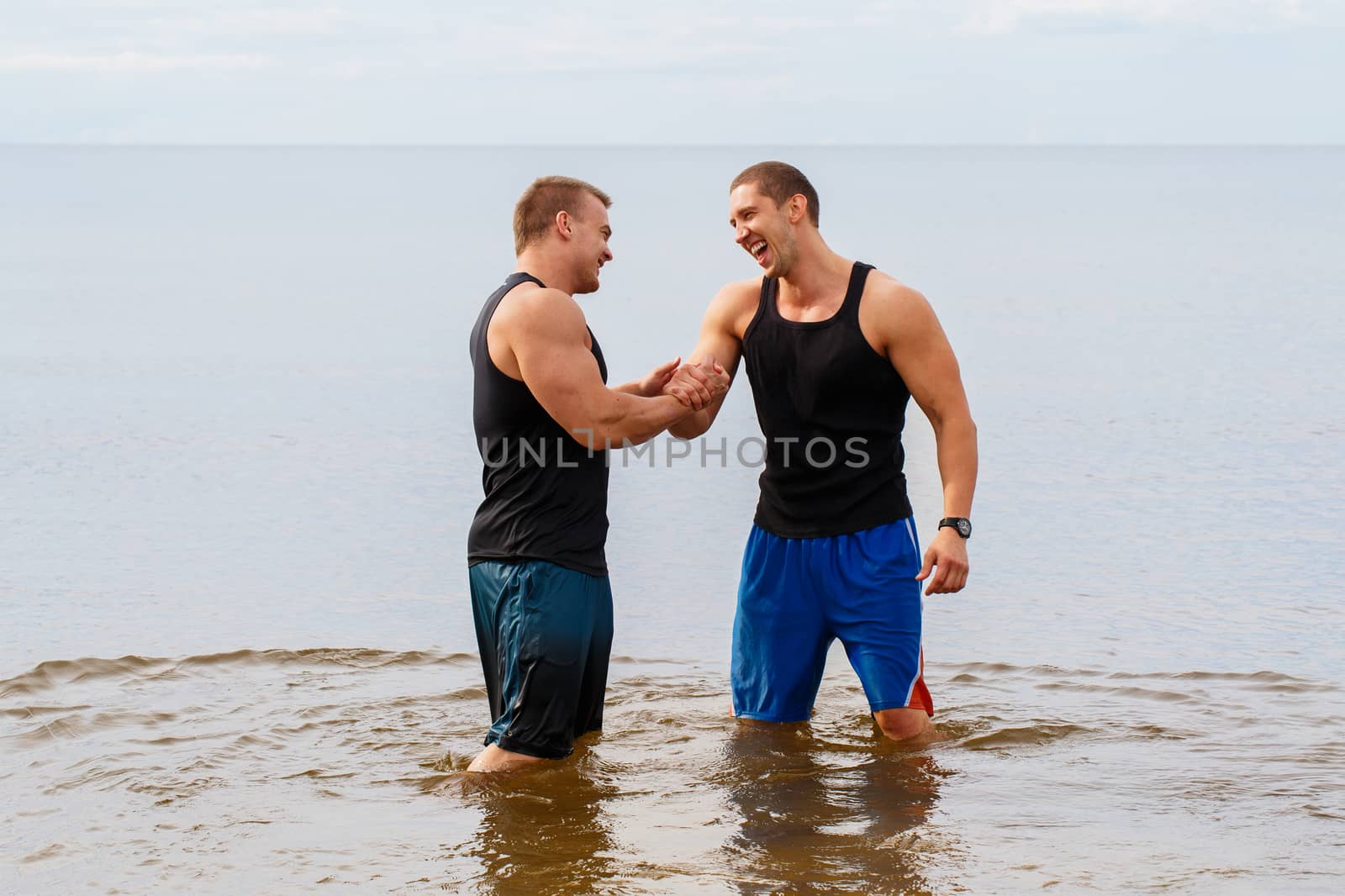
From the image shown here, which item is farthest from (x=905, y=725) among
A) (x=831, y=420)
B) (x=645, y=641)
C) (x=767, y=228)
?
(x=645, y=641)

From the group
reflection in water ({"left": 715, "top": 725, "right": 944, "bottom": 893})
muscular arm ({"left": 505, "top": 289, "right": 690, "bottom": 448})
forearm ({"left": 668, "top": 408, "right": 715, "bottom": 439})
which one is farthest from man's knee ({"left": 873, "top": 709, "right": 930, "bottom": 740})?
muscular arm ({"left": 505, "top": 289, "right": 690, "bottom": 448})

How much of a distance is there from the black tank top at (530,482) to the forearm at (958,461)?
1.24m

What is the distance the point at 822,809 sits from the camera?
5.26 meters

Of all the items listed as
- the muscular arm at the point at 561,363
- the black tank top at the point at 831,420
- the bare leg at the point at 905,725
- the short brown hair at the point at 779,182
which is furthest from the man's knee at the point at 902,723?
the short brown hair at the point at 779,182

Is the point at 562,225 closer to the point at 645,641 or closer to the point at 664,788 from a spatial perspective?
the point at 664,788

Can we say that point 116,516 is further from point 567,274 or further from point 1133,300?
point 1133,300

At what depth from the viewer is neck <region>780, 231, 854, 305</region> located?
18.1 ft

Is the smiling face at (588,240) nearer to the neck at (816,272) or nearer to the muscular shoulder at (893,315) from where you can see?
the neck at (816,272)

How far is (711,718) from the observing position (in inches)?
253

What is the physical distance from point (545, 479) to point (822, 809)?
1.49 m

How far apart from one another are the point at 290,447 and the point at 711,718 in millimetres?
6951

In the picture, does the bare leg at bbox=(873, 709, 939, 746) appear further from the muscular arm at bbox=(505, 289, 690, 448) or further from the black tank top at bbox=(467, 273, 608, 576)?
the muscular arm at bbox=(505, 289, 690, 448)

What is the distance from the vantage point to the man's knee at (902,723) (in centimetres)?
559

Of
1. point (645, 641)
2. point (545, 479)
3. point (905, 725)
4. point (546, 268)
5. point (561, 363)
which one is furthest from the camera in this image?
point (645, 641)
